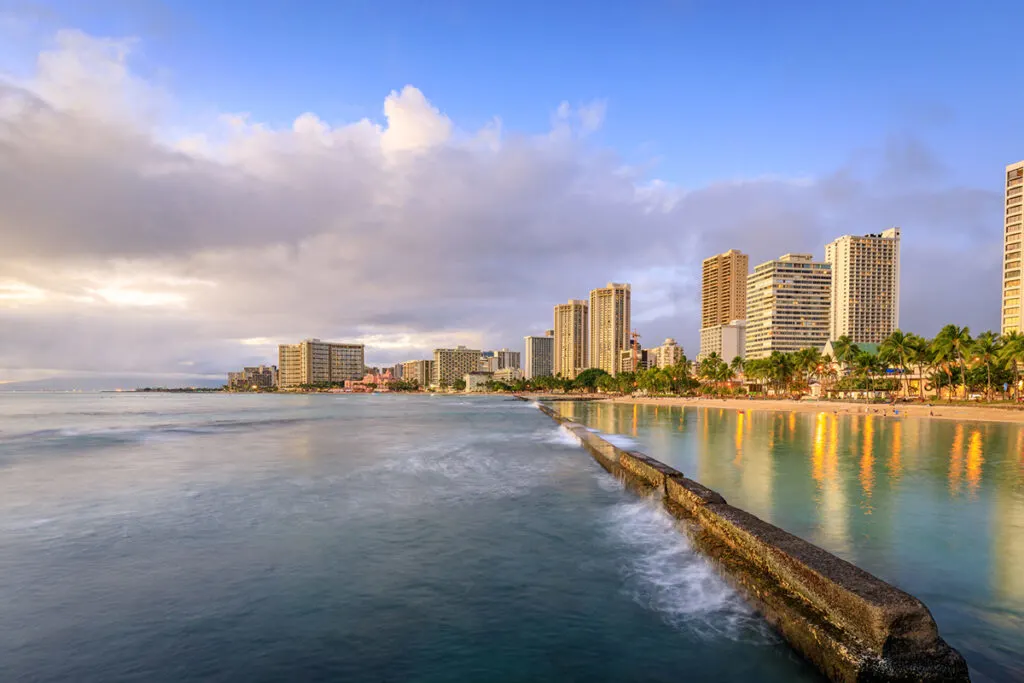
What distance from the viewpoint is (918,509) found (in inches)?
510

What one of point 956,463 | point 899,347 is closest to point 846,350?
point 899,347

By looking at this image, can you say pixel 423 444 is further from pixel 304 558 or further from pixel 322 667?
pixel 322 667

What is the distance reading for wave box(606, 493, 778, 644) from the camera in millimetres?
6418

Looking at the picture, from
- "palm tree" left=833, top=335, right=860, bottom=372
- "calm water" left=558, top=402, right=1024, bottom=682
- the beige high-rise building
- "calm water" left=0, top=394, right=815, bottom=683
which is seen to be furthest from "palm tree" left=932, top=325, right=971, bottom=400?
"calm water" left=0, top=394, right=815, bottom=683

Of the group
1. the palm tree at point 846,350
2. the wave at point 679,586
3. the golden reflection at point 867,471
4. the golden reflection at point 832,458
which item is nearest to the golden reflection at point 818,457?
the golden reflection at point 832,458

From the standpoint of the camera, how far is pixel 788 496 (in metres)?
14.6

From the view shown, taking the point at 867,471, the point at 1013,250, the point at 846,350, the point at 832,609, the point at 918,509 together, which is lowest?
the point at 867,471

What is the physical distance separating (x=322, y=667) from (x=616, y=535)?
677cm

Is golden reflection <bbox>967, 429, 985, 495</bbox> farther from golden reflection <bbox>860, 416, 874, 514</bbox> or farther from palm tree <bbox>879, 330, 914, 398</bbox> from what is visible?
palm tree <bbox>879, 330, 914, 398</bbox>

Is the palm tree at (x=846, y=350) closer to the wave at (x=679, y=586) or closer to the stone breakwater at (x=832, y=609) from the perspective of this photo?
the wave at (x=679, y=586)

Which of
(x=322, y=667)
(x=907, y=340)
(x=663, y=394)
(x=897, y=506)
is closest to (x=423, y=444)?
(x=897, y=506)

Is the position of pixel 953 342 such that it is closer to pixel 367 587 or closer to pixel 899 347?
pixel 899 347

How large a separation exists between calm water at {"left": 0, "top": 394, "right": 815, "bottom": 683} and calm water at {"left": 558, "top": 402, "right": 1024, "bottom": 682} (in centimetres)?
36

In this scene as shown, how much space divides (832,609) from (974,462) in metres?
23.6
